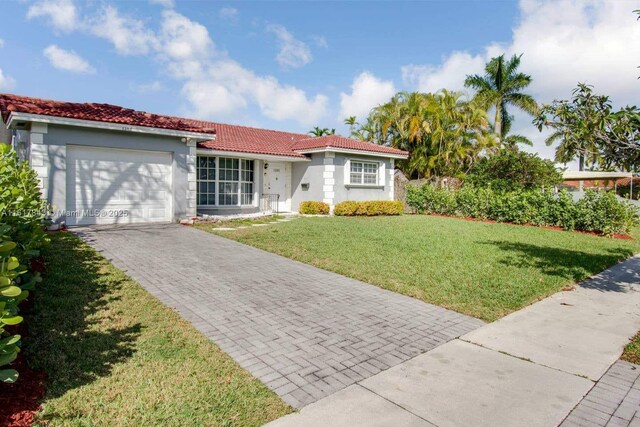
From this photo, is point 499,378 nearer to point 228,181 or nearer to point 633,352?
point 633,352

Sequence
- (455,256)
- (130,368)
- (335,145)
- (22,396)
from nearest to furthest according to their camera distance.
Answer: (22,396), (130,368), (455,256), (335,145)

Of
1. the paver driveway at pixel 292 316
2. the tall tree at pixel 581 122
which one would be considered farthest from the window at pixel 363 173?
the tall tree at pixel 581 122

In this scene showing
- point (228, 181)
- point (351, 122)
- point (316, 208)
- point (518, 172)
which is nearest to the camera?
point (228, 181)

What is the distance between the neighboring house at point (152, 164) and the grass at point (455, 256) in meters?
2.78

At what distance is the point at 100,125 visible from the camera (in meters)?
12.3

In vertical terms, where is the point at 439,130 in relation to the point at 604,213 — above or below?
above

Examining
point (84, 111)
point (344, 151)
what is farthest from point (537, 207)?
point (84, 111)

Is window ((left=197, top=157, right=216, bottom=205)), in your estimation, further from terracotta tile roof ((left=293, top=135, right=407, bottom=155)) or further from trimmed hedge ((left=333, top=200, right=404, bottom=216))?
trimmed hedge ((left=333, top=200, right=404, bottom=216))

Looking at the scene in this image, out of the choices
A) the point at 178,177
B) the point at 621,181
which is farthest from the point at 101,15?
the point at 621,181

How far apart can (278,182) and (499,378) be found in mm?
17815

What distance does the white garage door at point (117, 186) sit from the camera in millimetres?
12422

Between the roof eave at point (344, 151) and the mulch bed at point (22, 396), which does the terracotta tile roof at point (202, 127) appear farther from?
the mulch bed at point (22, 396)

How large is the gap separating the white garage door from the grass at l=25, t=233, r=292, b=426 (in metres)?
7.57

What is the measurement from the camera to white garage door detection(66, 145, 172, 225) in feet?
40.8
